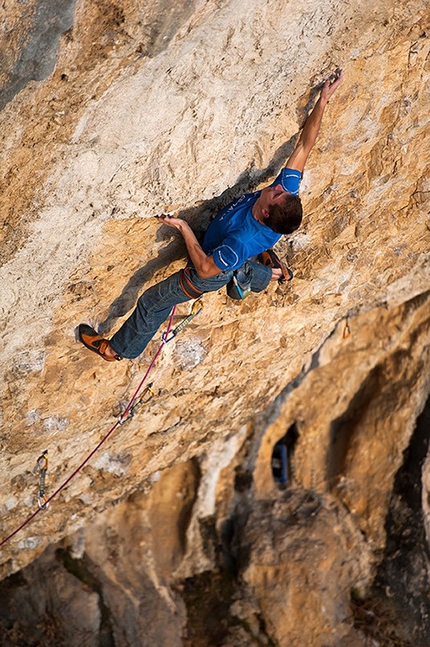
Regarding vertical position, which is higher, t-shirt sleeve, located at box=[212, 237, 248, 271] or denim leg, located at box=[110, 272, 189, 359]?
t-shirt sleeve, located at box=[212, 237, 248, 271]

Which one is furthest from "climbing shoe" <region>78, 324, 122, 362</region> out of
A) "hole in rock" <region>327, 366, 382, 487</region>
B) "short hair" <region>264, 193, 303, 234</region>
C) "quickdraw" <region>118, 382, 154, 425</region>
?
"hole in rock" <region>327, 366, 382, 487</region>

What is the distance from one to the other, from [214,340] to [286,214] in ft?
6.91

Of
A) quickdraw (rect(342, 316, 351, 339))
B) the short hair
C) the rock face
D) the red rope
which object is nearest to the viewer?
the rock face

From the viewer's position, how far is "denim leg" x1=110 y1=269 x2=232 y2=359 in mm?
4551

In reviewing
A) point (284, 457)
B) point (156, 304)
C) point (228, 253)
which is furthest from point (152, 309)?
point (284, 457)

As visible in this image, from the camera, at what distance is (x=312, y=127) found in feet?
13.6

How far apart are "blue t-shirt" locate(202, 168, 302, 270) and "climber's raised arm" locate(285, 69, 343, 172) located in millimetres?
115

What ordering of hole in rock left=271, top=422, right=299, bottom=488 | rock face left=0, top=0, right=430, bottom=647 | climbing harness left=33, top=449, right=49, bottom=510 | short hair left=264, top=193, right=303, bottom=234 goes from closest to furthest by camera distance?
1. rock face left=0, top=0, right=430, bottom=647
2. short hair left=264, top=193, right=303, bottom=234
3. climbing harness left=33, top=449, right=49, bottom=510
4. hole in rock left=271, top=422, right=299, bottom=488

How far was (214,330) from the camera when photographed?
5770mm

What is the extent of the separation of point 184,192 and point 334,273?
2200 mm

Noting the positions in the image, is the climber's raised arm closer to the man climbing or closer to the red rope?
the man climbing

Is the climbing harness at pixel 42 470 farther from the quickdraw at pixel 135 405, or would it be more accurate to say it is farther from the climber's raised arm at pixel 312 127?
the climber's raised arm at pixel 312 127

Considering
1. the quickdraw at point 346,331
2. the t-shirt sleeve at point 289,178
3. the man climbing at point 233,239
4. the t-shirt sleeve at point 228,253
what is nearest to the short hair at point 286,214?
the man climbing at point 233,239

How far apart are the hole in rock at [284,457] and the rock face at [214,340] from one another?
33mm
